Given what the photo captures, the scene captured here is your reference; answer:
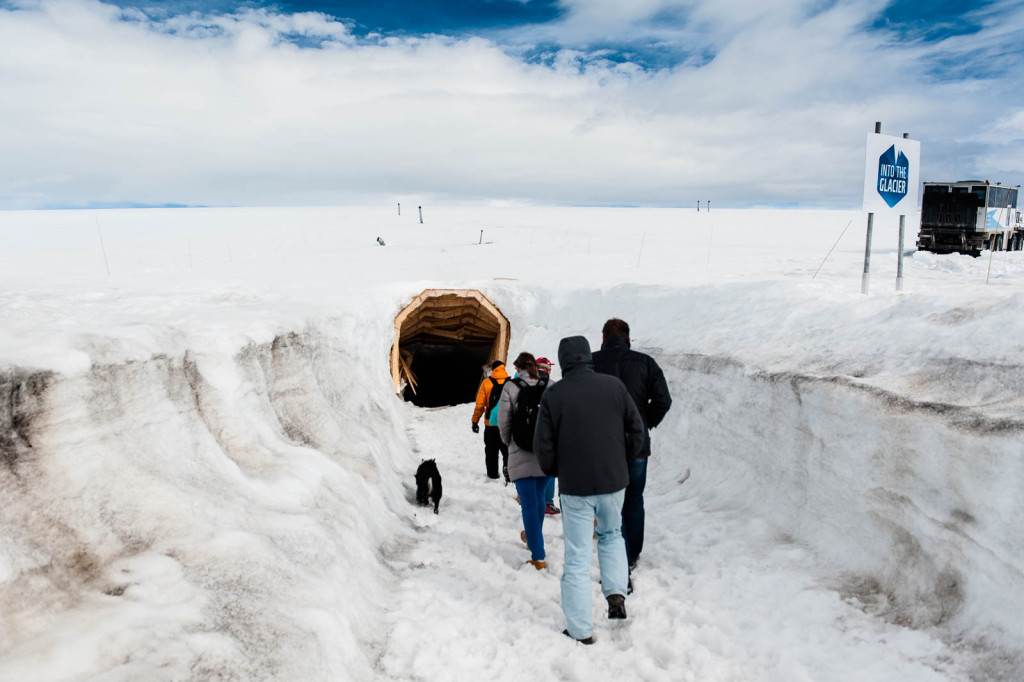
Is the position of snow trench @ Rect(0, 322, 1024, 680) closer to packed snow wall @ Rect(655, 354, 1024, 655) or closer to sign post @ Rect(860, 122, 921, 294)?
packed snow wall @ Rect(655, 354, 1024, 655)

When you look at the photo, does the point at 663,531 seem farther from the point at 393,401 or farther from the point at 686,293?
the point at 393,401

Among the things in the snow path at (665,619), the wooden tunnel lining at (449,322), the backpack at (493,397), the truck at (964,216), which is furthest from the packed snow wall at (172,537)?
the truck at (964,216)

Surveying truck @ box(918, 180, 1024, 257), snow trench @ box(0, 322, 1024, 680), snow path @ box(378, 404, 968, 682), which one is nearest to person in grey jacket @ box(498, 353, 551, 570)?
snow path @ box(378, 404, 968, 682)

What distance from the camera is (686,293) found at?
32.9 feet

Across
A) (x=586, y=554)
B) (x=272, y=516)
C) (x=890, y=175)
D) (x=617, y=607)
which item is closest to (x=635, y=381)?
(x=586, y=554)

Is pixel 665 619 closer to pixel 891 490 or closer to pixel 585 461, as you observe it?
pixel 585 461

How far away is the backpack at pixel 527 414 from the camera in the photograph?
15.8 ft

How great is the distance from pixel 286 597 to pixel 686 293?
7959mm

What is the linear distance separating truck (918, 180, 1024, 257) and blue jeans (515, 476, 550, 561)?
65.6 feet

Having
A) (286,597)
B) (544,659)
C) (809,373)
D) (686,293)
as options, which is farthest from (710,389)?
(286,597)

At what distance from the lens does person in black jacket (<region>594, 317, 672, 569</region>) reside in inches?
182

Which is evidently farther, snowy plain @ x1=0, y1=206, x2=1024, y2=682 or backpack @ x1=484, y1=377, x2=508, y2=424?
backpack @ x1=484, y1=377, x2=508, y2=424

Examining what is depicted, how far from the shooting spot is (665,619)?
4211 mm

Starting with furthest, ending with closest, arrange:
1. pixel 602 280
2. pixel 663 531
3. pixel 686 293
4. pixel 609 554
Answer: pixel 602 280, pixel 686 293, pixel 663 531, pixel 609 554
